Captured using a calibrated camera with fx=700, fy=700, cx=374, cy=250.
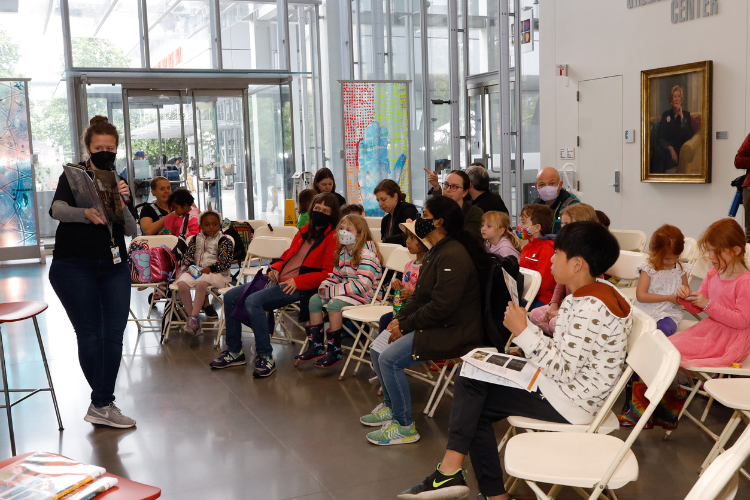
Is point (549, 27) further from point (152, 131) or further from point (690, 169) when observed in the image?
point (152, 131)

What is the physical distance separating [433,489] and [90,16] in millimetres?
10330

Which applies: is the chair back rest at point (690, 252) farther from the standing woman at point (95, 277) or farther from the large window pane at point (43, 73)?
the large window pane at point (43, 73)

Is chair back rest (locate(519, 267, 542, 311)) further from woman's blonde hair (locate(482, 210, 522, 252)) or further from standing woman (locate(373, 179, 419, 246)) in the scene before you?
standing woman (locate(373, 179, 419, 246))

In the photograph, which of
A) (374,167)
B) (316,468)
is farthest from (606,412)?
(374,167)

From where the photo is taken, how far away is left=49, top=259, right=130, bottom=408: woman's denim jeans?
373cm

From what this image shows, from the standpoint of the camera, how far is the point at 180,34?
11.4m

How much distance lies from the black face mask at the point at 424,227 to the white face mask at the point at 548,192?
275cm

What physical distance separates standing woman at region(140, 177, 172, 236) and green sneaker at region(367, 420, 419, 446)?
418 cm

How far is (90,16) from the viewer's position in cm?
1088

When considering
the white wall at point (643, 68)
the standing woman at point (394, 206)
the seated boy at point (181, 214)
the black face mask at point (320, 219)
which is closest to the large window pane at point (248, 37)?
the white wall at point (643, 68)

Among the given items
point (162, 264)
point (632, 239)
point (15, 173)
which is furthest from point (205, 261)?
point (15, 173)

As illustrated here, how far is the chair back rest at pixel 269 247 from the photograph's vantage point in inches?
239

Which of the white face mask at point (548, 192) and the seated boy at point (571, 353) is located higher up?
the white face mask at point (548, 192)

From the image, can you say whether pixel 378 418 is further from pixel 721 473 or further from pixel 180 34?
pixel 180 34
